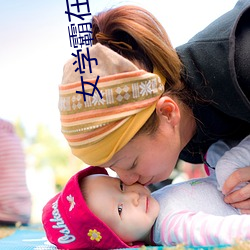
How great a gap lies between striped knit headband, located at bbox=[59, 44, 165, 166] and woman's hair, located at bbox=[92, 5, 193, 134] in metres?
0.05

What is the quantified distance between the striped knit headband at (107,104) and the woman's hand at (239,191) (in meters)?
0.25

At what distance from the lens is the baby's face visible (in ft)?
3.40

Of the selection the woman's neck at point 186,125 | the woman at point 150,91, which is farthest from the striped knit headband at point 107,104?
the woman's neck at point 186,125

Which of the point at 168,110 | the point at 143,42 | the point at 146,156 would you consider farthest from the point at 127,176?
the point at 143,42

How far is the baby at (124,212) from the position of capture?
1014 mm

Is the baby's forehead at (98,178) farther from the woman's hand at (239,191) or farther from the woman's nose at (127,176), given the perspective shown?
the woman's hand at (239,191)

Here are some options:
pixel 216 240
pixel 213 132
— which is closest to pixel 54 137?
pixel 213 132

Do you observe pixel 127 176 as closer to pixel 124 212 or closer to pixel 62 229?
pixel 124 212

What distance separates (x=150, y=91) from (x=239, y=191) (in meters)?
0.31

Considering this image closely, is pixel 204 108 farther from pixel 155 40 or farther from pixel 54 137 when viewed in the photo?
pixel 54 137

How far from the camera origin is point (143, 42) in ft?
3.40

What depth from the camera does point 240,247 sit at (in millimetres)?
735

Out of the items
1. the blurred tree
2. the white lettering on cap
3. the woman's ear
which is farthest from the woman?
the blurred tree

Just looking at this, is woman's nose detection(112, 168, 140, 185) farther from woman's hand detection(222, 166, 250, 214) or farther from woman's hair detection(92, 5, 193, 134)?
woman's hand detection(222, 166, 250, 214)
